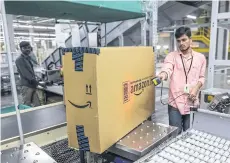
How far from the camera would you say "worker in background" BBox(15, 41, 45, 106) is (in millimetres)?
2812

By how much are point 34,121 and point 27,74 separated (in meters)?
1.37

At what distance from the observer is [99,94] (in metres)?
0.86

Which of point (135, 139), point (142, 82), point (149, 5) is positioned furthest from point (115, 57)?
point (149, 5)

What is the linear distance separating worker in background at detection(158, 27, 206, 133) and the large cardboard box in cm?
44

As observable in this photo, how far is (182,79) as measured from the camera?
1420mm

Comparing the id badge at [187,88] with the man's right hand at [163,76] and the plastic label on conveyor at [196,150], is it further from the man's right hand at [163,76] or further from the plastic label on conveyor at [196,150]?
the plastic label on conveyor at [196,150]

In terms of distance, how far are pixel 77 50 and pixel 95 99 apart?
242mm

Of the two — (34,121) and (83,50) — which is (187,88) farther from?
(34,121)

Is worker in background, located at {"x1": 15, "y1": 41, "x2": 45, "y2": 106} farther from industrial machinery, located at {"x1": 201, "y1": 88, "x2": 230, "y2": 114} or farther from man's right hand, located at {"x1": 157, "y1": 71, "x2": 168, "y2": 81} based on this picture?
industrial machinery, located at {"x1": 201, "y1": 88, "x2": 230, "y2": 114}

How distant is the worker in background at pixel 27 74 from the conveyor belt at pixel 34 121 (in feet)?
3.20

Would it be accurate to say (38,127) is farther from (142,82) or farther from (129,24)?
(129,24)

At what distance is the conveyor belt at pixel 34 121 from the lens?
59.8 inches

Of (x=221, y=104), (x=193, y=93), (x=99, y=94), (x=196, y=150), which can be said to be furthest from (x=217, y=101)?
(x=99, y=94)

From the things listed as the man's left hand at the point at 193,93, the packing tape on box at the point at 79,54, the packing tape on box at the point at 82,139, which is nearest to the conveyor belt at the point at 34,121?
the packing tape on box at the point at 82,139
